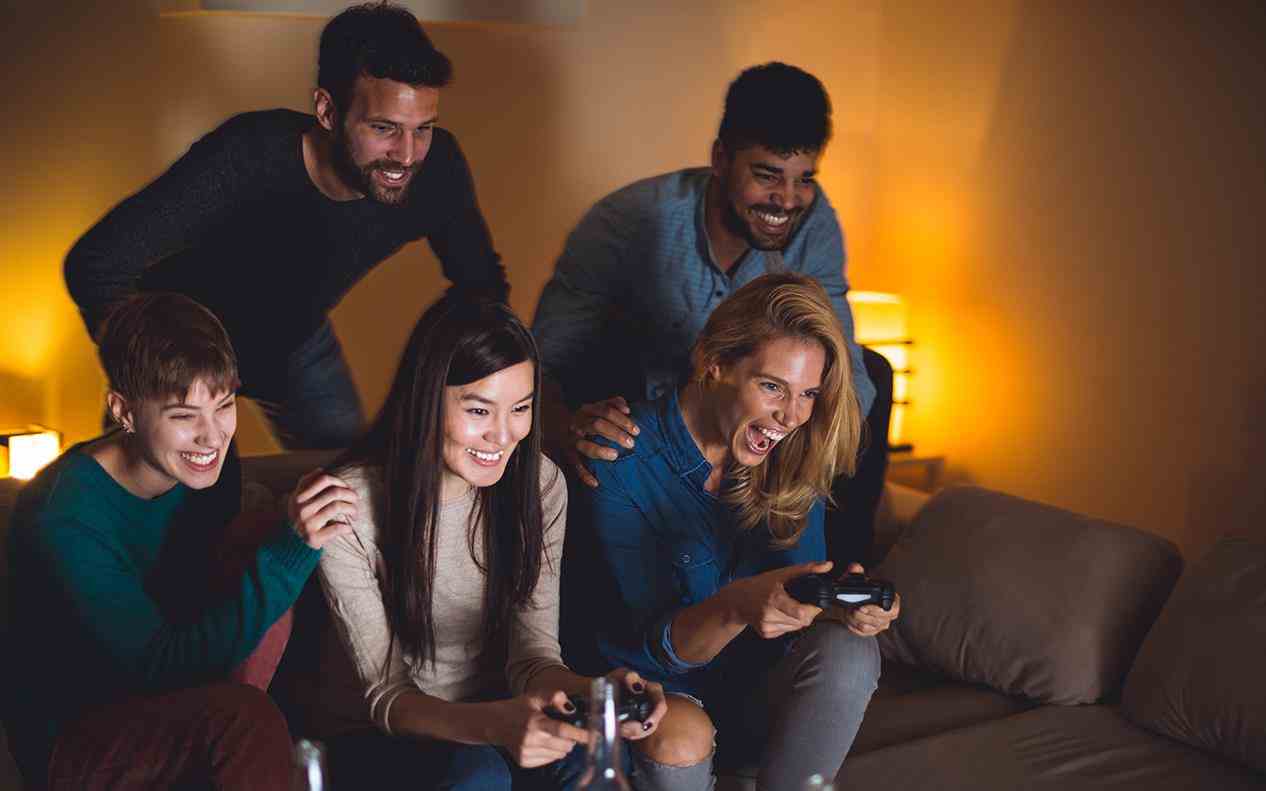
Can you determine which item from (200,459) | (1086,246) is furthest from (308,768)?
(1086,246)

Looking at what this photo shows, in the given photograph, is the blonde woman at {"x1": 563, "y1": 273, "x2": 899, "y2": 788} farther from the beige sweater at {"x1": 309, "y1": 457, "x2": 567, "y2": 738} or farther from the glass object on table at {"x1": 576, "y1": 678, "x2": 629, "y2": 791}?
the glass object on table at {"x1": 576, "y1": 678, "x2": 629, "y2": 791}

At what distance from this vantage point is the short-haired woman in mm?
1312

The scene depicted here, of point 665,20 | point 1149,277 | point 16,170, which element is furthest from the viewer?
point 665,20

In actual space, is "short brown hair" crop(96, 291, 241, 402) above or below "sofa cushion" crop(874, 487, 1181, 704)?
above

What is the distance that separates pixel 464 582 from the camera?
A: 62.9 inches

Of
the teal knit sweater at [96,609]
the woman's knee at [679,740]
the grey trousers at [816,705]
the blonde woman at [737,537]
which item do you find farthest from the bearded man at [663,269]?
the teal knit sweater at [96,609]

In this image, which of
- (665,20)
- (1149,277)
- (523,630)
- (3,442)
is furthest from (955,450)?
(3,442)

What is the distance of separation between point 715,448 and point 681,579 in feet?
0.67

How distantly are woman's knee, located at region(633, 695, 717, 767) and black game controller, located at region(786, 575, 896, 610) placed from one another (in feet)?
0.73

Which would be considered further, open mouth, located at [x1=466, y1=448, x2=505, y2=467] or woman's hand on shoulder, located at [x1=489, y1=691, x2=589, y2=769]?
open mouth, located at [x1=466, y1=448, x2=505, y2=467]

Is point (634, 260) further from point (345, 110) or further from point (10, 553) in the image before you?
point (10, 553)

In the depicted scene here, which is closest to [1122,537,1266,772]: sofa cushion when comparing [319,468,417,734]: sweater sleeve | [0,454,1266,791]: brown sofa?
[0,454,1266,791]: brown sofa

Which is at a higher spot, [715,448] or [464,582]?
[715,448]

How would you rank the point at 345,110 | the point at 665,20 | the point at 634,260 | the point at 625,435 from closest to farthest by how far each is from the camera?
1. the point at 625,435
2. the point at 345,110
3. the point at 634,260
4. the point at 665,20
